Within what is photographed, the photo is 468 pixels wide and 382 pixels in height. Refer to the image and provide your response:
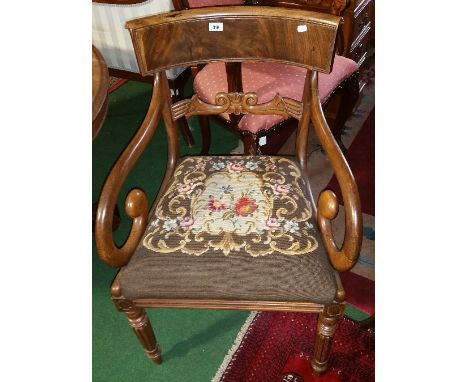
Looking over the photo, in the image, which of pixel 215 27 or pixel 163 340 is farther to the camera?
pixel 163 340

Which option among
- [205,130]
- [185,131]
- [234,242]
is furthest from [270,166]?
[185,131]

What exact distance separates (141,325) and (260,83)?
1084 mm

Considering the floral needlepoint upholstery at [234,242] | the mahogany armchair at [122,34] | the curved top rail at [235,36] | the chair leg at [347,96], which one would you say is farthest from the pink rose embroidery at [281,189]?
the mahogany armchair at [122,34]

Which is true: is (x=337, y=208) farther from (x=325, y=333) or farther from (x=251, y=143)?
(x=251, y=143)

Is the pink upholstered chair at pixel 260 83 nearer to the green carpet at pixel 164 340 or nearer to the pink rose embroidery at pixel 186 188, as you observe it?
the pink rose embroidery at pixel 186 188

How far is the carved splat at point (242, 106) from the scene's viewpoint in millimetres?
1454

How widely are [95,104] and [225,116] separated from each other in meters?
0.69

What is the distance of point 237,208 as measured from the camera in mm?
1374

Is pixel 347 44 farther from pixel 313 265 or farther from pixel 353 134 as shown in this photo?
pixel 313 265

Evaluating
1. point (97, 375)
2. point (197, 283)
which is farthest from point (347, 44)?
point (97, 375)

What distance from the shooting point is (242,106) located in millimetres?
1472

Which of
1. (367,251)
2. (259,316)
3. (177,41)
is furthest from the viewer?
(367,251)

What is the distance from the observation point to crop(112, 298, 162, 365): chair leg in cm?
129

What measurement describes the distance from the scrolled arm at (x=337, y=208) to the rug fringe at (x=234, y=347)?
73 cm
